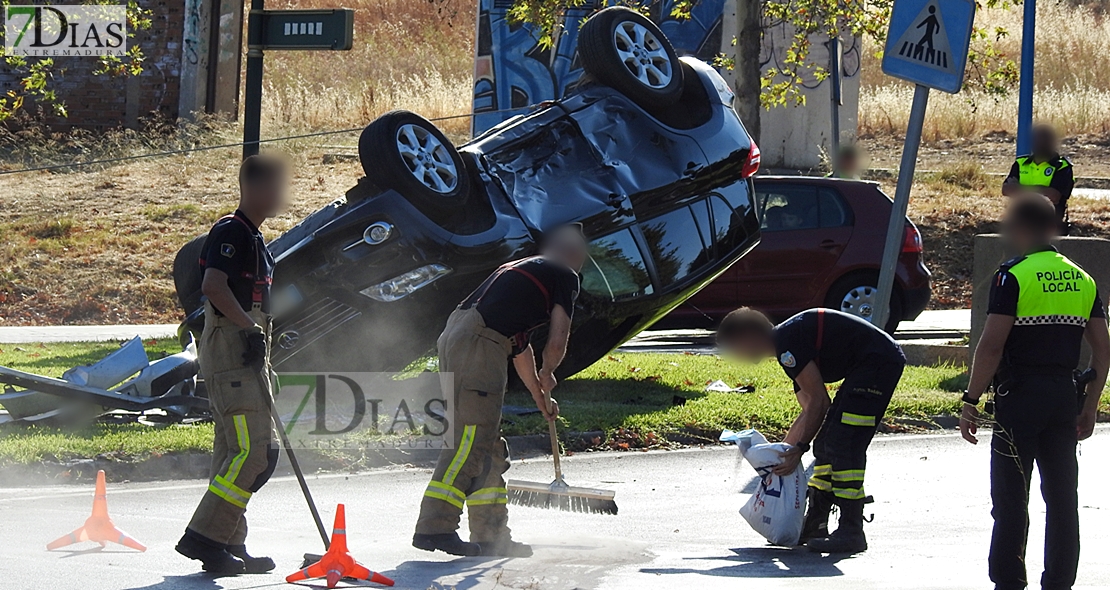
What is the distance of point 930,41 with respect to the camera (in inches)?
434

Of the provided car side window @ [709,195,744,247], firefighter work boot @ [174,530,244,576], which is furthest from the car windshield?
firefighter work boot @ [174,530,244,576]

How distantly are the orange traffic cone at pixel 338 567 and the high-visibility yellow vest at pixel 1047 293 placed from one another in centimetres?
287

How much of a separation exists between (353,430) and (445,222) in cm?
152

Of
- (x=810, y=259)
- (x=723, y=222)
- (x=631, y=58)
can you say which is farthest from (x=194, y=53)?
A: (x=723, y=222)

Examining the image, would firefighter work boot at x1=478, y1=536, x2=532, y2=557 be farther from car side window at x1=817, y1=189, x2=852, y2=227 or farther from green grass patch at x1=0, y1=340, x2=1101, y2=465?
car side window at x1=817, y1=189, x2=852, y2=227

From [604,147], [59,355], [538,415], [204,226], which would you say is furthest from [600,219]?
[204,226]

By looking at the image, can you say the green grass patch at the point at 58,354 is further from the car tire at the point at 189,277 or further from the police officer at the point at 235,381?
the police officer at the point at 235,381

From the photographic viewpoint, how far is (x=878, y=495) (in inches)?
324

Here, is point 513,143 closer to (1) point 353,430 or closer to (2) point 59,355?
(1) point 353,430

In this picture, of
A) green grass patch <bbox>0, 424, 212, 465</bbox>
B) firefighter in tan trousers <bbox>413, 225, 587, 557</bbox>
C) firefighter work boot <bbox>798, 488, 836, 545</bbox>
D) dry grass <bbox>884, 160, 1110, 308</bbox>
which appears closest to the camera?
firefighter in tan trousers <bbox>413, 225, 587, 557</bbox>

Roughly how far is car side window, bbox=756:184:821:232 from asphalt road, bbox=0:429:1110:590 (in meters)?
5.39

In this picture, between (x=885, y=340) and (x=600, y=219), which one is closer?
(x=885, y=340)

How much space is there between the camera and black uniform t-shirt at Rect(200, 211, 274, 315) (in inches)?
240

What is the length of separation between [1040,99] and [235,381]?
32.1m
